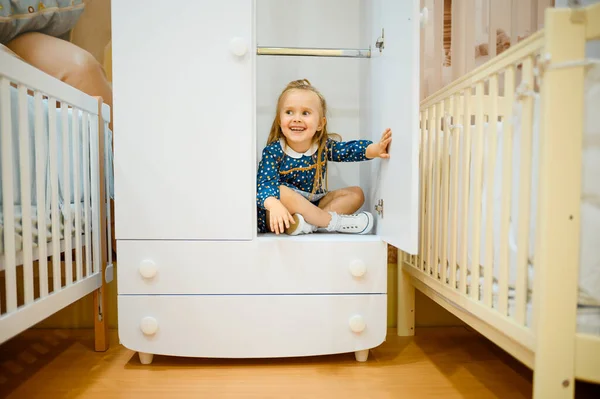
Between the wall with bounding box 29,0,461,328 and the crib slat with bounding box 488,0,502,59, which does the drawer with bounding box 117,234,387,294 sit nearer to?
the wall with bounding box 29,0,461,328

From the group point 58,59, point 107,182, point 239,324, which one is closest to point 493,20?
point 239,324

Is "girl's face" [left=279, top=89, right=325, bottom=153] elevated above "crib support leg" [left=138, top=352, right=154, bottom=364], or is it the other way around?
"girl's face" [left=279, top=89, right=325, bottom=153]

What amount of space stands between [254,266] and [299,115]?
0.53m

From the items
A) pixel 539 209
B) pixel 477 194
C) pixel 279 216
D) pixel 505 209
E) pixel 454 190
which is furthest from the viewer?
pixel 279 216

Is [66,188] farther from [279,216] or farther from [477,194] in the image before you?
[477,194]

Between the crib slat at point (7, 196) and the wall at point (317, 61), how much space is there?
0.87m

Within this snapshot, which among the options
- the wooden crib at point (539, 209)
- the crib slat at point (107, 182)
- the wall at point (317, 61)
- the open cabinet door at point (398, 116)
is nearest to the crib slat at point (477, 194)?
the wooden crib at point (539, 209)

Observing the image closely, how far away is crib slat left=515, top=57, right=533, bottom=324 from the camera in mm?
706

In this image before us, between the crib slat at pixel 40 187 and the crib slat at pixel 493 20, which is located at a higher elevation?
the crib slat at pixel 493 20

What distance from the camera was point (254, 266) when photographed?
1.11 meters

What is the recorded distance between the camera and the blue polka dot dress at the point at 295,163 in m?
1.29

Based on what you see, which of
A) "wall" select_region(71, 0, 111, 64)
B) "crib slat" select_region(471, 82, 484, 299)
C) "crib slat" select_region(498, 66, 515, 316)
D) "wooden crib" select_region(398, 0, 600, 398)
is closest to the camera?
"wooden crib" select_region(398, 0, 600, 398)

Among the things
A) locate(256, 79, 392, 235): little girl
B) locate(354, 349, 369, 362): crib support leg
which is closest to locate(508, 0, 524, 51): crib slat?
locate(256, 79, 392, 235): little girl

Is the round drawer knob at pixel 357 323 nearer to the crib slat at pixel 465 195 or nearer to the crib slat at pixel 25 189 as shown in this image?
the crib slat at pixel 465 195
